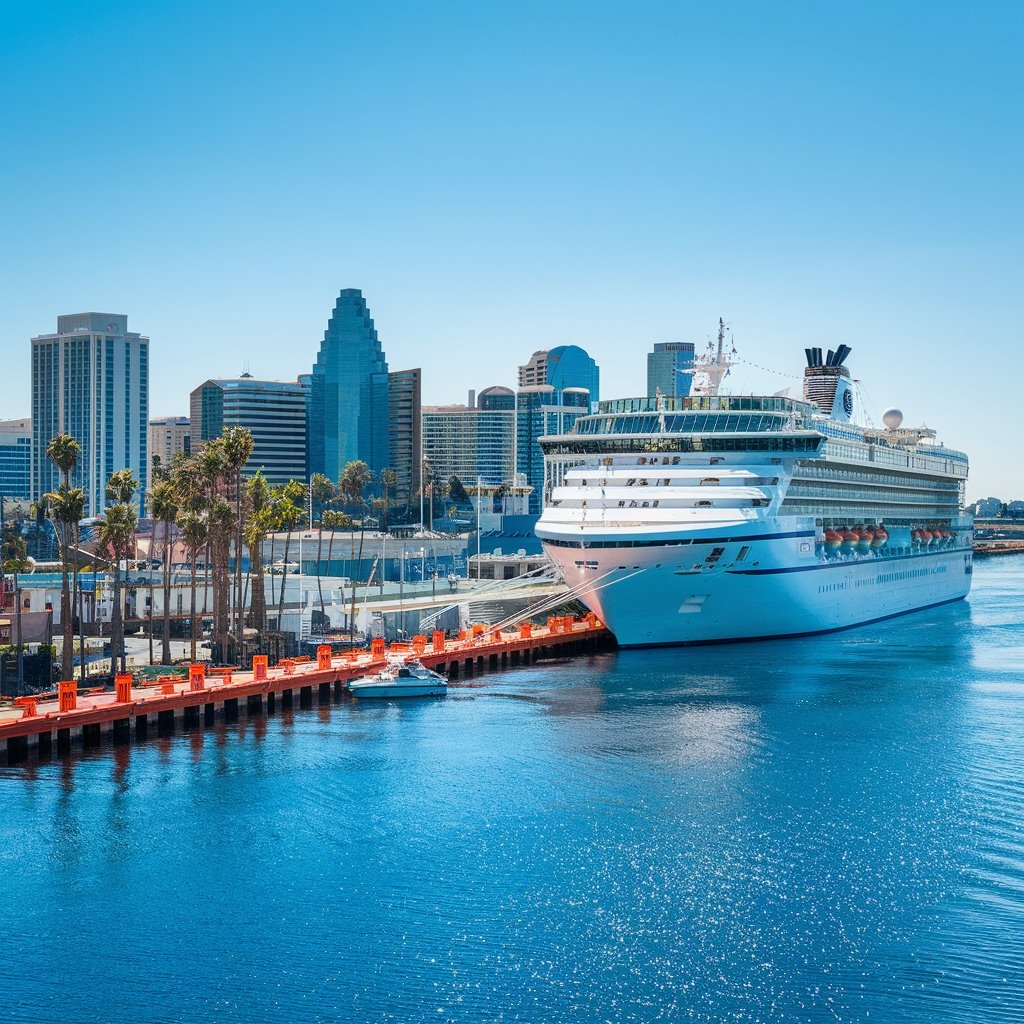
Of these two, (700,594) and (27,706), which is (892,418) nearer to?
(700,594)

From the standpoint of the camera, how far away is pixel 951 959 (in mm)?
28438

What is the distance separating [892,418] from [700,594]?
52.0 metres

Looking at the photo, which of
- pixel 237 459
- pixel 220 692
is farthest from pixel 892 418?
pixel 220 692

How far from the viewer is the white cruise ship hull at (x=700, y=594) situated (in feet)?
216

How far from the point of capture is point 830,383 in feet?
307

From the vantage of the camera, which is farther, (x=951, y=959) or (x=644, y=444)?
(x=644, y=444)

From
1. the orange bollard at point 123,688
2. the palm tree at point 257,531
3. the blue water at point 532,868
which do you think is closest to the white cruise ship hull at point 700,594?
the blue water at point 532,868

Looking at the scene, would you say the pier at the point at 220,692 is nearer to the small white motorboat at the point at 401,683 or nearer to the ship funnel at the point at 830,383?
the small white motorboat at the point at 401,683

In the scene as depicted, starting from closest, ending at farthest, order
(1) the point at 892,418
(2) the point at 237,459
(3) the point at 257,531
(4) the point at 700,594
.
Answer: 1. (4) the point at 700,594
2. (2) the point at 237,459
3. (3) the point at 257,531
4. (1) the point at 892,418

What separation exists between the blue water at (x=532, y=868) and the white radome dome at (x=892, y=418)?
200 ft

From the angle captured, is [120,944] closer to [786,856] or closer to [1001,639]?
[786,856]

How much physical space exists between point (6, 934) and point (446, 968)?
33.1 feet

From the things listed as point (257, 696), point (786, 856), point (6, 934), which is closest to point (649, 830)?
point (786, 856)

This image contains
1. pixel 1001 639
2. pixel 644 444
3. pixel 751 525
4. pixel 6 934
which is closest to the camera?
pixel 6 934
